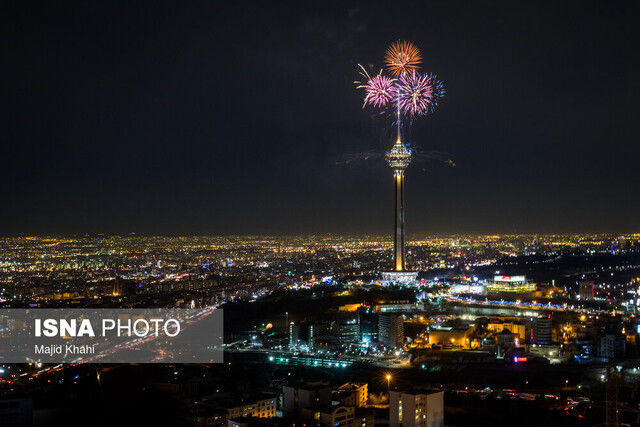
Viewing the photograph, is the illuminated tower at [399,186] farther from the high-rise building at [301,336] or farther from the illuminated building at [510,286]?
the high-rise building at [301,336]

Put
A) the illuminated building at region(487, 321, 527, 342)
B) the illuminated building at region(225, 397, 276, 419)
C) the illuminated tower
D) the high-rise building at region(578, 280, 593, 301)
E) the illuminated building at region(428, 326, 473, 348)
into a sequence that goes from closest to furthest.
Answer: the illuminated building at region(225, 397, 276, 419), the illuminated building at region(428, 326, 473, 348), the illuminated building at region(487, 321, 527, 342), the high-rise building at region(578, 280, 593, 301), the illuminated tower

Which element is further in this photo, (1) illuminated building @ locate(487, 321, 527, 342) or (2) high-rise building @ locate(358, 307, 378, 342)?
(2) high-rise building @ locate(358, 307, 378, 342)

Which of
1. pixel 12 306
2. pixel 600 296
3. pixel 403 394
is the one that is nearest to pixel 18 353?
pixel 12 306

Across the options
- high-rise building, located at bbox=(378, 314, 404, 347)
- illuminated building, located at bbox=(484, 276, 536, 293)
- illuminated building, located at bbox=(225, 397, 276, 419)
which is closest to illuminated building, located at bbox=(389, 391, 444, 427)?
illuminated building, located at bbox=(225, 397, 276, 419)

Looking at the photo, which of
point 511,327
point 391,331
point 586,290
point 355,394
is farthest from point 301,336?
point 586,290

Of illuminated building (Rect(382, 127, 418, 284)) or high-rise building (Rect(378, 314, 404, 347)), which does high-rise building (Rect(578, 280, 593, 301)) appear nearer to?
illuminated building (Rect(382, 127, 418, 284))

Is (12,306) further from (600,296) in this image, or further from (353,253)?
(353,253)

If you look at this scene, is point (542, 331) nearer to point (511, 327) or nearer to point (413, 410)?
point (511, 327)
